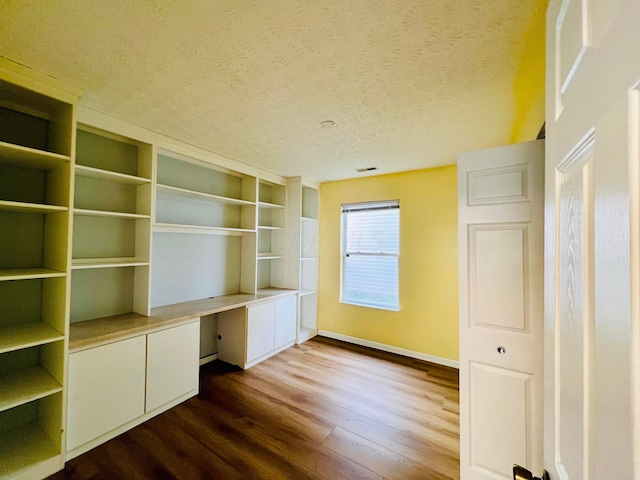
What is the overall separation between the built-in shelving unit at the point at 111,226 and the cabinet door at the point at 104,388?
0.43 metres

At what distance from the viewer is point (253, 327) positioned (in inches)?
119

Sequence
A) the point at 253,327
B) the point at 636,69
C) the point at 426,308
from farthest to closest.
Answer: the point at 426,308 → the point at 253,327 → the point at 636,69

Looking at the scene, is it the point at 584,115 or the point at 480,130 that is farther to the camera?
the point at 480,130

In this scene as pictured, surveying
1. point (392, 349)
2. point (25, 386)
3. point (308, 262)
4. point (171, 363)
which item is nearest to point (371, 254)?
point (308, 262)

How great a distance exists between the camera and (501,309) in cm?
133

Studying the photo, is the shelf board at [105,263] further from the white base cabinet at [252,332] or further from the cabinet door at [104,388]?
the white base cabinet at [252,332]

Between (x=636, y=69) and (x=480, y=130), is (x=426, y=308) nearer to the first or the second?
(x=480, y=130)

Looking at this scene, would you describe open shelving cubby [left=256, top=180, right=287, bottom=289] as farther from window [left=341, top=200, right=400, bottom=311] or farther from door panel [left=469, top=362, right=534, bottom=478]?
Result: door panel [left=469, top=362, right=534, bottom=478]

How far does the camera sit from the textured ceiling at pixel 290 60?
1.09m

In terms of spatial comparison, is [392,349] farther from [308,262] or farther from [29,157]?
[29,157]

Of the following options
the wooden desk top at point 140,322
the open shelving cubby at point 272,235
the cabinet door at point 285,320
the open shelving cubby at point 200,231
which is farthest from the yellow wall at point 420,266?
the wooden desk top at point 140,322

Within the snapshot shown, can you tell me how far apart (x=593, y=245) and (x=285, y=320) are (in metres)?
3.40

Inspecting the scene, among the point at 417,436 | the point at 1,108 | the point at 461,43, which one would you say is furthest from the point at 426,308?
the point at 1,108

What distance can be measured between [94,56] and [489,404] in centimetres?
277
